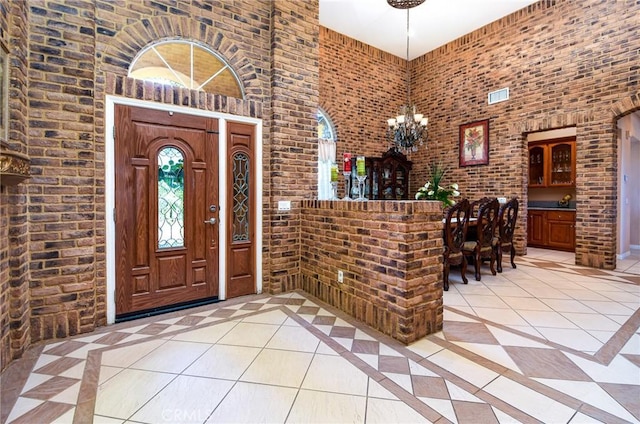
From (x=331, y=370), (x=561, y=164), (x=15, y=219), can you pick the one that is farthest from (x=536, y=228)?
(x=15, y=219)

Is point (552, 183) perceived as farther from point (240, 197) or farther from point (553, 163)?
point (240, 197)

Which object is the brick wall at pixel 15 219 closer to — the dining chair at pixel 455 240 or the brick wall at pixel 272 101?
the brick wall at pixel 272 101

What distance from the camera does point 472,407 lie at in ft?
5.06

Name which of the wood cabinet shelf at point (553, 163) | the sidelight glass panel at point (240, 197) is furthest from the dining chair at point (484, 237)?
the wood cabinet shelf at point (553, 163)

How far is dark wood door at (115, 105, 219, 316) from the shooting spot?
2.66 m

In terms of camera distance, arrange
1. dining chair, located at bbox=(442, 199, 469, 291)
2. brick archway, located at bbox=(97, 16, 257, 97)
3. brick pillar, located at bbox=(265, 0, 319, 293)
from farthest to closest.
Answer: dining chair, located at bbox=(442, 199, 469, 291)
brick pillar, located at bbox=(265, 0, 319, 293)
brick archway, located at bbox=(97, 16, 257, 97)

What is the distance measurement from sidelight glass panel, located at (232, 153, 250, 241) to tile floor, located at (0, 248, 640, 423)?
83cm

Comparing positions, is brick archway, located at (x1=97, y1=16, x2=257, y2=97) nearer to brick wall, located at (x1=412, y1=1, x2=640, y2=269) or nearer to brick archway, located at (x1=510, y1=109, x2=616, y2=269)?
brick wall, located at (x1=412, y1=1, x2=640, y2=269)

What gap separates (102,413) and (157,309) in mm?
1396

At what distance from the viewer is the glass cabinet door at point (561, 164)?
21.6 feet

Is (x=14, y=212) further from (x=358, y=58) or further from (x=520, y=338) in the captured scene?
(x=358, y=58)

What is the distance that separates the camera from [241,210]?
328cm

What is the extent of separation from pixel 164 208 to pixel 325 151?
3819mm

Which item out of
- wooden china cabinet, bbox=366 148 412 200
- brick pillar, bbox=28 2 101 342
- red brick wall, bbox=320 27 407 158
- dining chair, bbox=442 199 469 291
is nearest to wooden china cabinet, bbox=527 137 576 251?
wooden china cabinet, bbox=366 148 412 200
